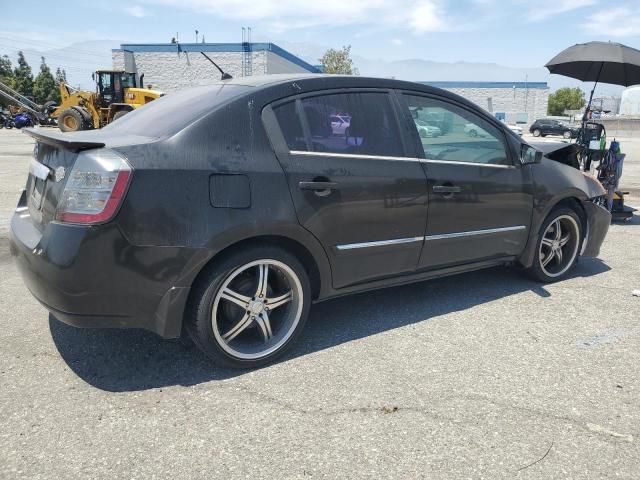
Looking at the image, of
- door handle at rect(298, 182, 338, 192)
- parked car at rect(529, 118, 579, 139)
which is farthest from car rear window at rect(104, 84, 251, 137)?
parked car at rect(529, 118, 579, 139)

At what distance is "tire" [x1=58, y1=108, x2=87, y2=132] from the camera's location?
22219 millimetres

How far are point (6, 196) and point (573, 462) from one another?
909cm

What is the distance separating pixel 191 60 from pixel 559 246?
1630 inches

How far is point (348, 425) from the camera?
260cm

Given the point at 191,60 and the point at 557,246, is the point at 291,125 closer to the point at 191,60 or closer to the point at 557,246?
the point at 557,246

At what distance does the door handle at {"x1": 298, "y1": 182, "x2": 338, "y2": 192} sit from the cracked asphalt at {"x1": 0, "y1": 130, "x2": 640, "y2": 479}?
40.9 inches

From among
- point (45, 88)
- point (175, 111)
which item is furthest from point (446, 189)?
point (45, 88)

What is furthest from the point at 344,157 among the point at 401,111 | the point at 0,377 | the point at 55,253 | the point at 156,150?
the point at 0,377

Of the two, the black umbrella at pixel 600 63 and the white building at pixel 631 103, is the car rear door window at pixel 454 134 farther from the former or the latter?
the white building at pixel 631 103

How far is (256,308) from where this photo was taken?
10.3 feet

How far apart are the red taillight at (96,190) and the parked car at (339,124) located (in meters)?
1.31

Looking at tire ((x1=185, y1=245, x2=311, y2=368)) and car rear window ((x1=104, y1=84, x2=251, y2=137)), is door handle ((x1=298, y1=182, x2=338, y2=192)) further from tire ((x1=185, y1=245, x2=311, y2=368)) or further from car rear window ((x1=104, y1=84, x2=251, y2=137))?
car rear window ((x1=104, y1=84, x2=251, y2=137))

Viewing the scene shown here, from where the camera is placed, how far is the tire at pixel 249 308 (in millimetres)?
2939

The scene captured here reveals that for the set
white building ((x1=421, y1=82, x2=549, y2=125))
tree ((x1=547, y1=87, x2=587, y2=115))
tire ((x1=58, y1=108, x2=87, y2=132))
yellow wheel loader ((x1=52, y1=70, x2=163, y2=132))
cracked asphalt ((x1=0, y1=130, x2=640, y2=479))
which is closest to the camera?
cracked asphalt ((x1=0, y1=130, x2=640, y2=479))
